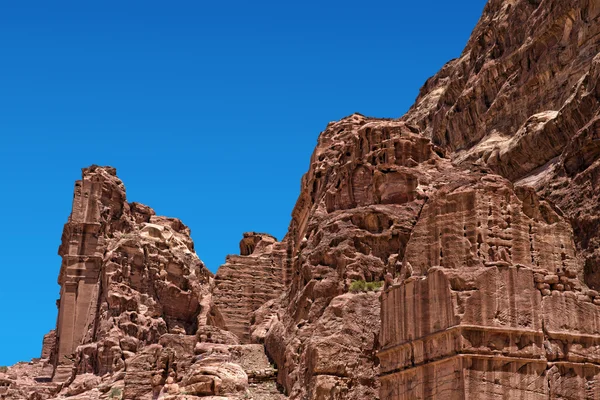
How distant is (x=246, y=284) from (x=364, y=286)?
2699 cm

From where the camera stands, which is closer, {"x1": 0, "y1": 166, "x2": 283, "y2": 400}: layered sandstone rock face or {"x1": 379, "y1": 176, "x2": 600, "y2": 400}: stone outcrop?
{"x1": 379, "y1": 176, "x2": 600, "y2": 400}: stone outcrop

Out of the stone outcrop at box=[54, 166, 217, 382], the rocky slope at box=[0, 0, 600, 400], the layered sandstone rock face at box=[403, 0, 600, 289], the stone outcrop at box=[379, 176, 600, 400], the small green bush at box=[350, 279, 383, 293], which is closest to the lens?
the stone outcrop at box=[379, 176, 600, 400]

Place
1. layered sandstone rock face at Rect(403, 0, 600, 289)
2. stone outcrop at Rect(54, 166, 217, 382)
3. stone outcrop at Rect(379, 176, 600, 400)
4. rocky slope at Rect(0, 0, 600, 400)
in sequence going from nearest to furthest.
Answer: stone outcrop at Rect(379, 176, 600, 400) → rocky slope at Rect(0, 0, 600, 400) → layered sandstone rock face at Rect(403, 0, 600, 289) → stone outcrop at Rect(54, 166, 217, 382)

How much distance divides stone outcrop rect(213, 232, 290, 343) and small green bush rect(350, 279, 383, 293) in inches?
966

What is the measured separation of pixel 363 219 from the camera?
32938 millimetres

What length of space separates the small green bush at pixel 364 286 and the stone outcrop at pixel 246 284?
24.5m

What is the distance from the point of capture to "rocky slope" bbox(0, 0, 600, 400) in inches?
828

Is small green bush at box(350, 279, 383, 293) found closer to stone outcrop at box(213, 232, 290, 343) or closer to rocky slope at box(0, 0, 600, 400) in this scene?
rocky slope at box(0, 0, 600, 400)

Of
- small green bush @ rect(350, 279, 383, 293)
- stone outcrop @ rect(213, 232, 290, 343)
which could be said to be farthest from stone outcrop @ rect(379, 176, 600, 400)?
stone outcrop @ rect(213, 232, 290, 343)

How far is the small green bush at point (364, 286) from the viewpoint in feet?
97.8

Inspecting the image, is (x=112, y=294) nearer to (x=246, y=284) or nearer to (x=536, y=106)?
(x=246, y=284)

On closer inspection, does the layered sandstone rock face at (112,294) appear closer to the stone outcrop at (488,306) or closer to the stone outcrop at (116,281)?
the stone outcrop at (116,281)

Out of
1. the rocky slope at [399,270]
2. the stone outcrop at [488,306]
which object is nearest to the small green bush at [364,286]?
the rocky slope at [399,270]

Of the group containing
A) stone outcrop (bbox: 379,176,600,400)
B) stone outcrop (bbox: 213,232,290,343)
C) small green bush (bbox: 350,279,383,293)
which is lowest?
stone outcrop (bbox: 379,176,600,400)
